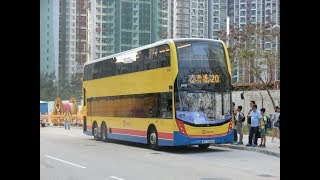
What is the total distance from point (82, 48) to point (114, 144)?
482cm

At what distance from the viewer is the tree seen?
440 inches

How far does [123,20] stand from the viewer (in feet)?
18.1

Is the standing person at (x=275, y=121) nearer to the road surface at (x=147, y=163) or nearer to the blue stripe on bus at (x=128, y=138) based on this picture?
the road surface at (x=147, y=163)

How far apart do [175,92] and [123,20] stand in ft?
9.33

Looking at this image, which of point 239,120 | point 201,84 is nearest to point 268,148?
point 239,120

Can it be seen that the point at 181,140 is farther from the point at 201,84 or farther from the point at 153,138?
the point at 201,84

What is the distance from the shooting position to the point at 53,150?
27.2 feet

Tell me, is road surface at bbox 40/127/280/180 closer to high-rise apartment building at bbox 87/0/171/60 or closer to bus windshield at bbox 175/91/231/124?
bus windshield at bbox 175/91/231/124

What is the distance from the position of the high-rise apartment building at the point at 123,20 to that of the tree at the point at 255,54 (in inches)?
194

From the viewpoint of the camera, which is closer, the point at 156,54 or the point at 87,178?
the point at 87,178

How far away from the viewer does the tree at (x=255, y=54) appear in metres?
11.2

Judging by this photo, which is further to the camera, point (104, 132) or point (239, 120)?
point (104, 132)
